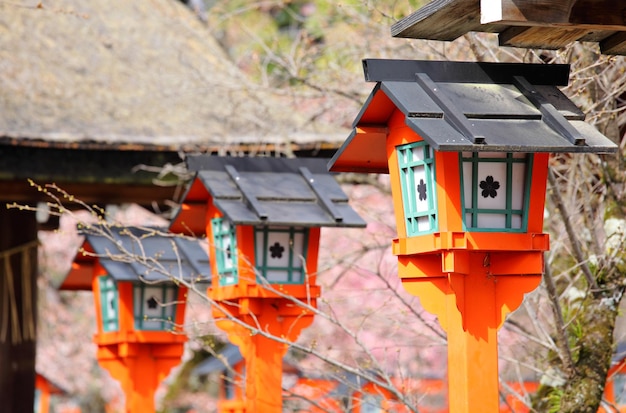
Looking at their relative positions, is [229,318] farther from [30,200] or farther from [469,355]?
[30,200]

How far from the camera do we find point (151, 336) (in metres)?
7.46

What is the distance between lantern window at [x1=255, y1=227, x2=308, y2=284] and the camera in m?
5.84

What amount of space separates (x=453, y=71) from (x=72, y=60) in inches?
194

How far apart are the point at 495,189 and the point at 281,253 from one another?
6.61 ft

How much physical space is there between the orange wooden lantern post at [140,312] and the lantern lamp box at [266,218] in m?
1.33

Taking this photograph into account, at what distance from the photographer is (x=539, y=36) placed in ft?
12.6

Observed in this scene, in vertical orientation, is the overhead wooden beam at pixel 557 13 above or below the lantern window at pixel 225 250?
above

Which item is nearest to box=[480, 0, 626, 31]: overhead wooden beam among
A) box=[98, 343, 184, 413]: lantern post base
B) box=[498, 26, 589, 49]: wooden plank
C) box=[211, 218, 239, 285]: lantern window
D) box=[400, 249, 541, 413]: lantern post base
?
box=[498, 26, 589, 49]: wooden plank

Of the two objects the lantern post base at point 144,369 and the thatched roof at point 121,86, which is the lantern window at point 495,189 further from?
the lantern post base at point 144,369

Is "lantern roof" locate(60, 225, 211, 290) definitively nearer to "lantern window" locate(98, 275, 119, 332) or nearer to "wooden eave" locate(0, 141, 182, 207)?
"lantern window" locate(98, 275, 119, 332)

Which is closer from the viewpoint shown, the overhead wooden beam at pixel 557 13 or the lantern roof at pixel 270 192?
the overhead wooden beam at pixel 557 13

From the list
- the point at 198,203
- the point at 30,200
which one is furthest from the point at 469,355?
the point at 30,200

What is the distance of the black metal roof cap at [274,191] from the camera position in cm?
571

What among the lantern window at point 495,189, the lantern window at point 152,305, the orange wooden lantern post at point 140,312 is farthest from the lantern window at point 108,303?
the lantern window at point 495,189
